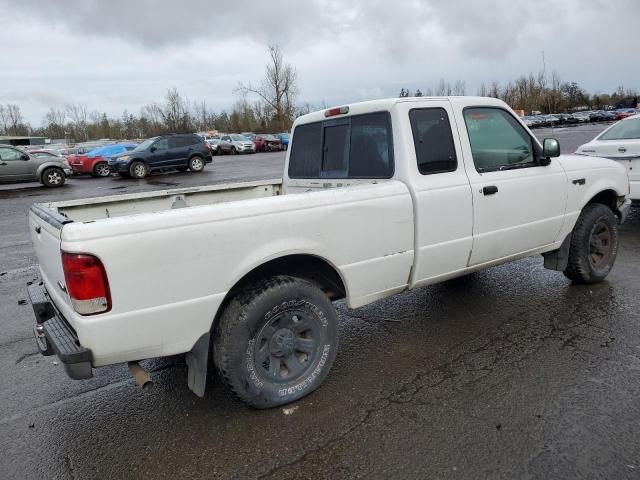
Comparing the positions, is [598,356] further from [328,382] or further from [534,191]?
[328,382]

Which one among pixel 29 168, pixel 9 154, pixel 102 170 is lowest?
pixel 102 170

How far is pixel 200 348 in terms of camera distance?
9.59 ft

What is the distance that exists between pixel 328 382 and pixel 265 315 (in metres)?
0.84

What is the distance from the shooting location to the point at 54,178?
2045cm

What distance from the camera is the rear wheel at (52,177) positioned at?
2031 centimetres

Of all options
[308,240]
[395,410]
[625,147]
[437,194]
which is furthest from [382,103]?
[625,147]

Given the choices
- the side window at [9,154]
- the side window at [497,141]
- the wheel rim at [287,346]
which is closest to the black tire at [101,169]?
the side window at [9,154]

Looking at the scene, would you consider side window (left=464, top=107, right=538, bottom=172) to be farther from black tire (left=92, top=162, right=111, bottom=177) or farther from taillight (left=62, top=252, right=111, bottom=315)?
black tire (left=92, top=162, right=111, bottom=177)

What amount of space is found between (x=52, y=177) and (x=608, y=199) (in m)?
20.6

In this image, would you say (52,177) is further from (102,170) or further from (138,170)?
(102,170)

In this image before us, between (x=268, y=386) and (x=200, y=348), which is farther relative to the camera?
(x=268, y=386)

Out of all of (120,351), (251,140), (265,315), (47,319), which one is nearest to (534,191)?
(265,315)

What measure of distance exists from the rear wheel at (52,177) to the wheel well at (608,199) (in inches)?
Answer: 808

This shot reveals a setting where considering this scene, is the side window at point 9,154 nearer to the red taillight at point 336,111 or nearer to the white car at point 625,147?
the red taillight at point 336,111
